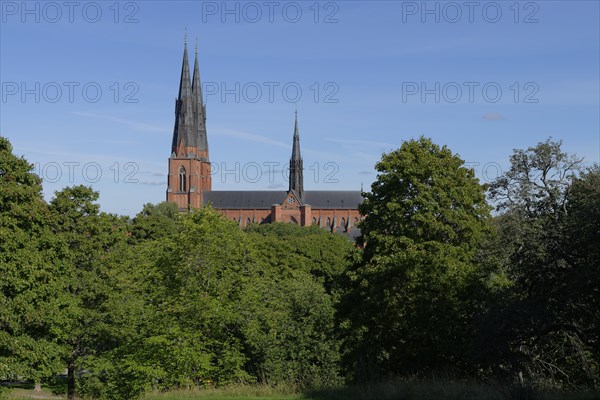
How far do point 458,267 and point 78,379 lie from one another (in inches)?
794

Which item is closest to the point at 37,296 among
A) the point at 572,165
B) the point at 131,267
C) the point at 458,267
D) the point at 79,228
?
the point at 79,228

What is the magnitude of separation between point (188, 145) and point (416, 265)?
117 metres

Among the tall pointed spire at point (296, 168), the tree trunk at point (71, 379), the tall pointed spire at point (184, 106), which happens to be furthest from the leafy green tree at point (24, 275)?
the tall pointed spire at point (296, 168)

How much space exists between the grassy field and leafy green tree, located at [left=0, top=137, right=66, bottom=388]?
9077 mm

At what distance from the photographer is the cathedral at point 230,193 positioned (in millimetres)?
137875

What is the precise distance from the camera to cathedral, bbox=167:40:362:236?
13788cm

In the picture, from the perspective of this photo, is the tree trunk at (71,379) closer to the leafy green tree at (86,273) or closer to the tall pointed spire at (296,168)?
the leafy green tree at (86,273)

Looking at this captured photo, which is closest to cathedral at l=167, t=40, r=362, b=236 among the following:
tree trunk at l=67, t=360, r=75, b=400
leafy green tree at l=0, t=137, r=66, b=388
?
tree trunk at l=67, t=360, r=75, b=400

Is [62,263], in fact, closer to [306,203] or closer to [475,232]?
[475,232]

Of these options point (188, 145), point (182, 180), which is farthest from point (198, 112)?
point (182, 180)

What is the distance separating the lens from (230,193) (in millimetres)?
157875

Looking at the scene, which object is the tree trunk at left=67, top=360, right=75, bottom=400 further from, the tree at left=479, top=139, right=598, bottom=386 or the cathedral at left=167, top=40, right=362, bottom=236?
the cathedral at left=167, top=40, right=362, bottom=236

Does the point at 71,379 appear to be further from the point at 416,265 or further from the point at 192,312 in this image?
the point at 416,265

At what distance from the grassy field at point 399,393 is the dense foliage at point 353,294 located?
4.69 ft
